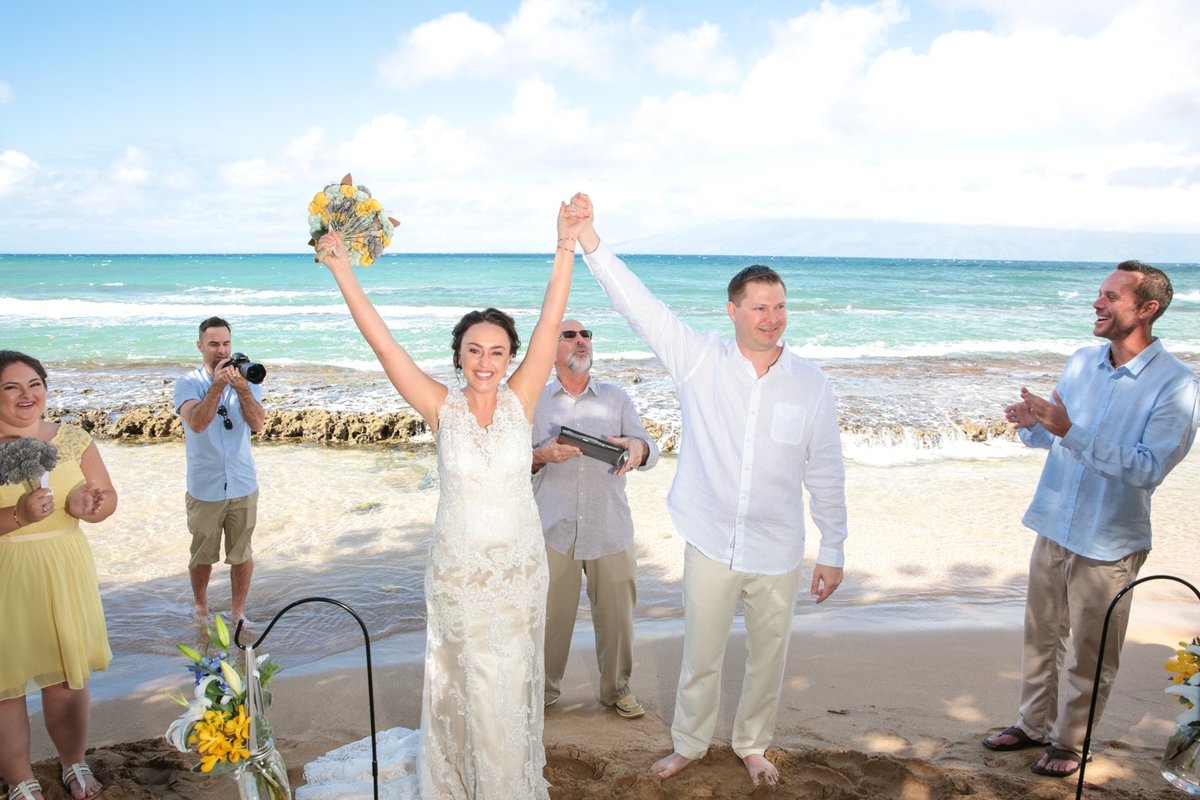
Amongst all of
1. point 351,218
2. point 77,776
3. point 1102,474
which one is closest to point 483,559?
point 351,218

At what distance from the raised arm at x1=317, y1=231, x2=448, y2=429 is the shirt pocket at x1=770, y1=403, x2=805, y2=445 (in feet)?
4.30

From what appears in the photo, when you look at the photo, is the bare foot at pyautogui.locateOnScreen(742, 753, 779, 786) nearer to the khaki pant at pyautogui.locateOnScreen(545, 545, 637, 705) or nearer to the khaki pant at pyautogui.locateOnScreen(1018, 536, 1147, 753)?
the khaki pant at pyautogui.locateOnScreen(545, 545, 637, 705)

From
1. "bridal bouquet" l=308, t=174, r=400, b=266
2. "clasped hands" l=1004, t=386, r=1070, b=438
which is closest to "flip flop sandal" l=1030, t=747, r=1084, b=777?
"clasped hands" l=1004, t=386, r=1070, b=438

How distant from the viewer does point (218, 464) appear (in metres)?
5.20

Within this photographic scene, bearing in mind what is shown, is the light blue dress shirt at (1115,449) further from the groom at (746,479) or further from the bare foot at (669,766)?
the bare foot at (669,766)

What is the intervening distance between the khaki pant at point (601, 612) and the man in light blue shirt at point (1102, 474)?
1.87 meters

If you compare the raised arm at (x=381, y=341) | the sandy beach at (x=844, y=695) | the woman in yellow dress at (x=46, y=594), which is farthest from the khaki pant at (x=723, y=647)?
the woman in yellow dress at (x=46, y=594)

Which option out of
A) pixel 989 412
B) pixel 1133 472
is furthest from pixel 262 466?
pixel 989 412

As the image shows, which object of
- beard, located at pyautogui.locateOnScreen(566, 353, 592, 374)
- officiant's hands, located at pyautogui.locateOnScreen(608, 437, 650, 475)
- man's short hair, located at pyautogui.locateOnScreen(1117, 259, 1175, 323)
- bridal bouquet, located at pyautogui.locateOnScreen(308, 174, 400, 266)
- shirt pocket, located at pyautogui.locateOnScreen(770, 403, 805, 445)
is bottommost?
officiant's hands, located at pyautogui.locateOnScreen(608, 437, 650, 475)

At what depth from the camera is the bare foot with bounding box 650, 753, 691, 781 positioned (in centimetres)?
356

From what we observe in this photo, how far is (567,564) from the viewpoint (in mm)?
4148

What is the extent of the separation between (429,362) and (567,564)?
47.7 feet

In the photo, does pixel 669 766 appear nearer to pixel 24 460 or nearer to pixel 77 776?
pixel 77 776

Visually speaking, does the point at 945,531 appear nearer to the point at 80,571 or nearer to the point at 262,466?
the point at 80,571
